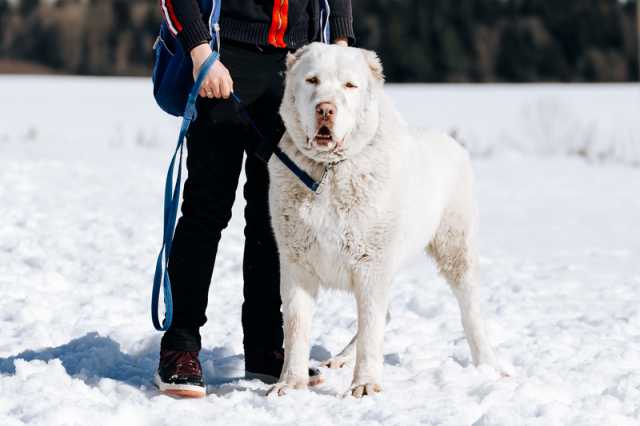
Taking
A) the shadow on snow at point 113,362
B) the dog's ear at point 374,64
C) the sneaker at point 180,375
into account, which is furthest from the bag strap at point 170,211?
the dog's ear at point 374,64

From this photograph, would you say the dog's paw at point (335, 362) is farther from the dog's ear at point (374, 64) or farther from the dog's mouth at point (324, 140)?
the dog's ear at point (374, 64)

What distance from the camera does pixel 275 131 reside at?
11.3 ft

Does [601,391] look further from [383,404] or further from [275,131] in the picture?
[275,131]

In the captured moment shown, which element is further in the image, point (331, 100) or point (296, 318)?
point (296, 318)

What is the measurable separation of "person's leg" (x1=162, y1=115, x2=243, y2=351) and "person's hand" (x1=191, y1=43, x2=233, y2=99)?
0.19 m

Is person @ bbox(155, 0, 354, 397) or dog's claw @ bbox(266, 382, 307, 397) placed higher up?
person @ bbox(155, 0, 354, 397)

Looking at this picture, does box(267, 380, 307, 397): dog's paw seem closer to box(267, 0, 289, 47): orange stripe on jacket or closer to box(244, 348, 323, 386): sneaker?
box(244, 348, 323, 386): sneaker

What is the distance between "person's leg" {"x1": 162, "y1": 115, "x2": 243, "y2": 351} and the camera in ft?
11.0

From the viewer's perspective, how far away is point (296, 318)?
11.0ft

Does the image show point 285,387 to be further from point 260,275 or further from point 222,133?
point 222,133

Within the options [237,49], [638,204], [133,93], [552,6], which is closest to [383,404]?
[237,49]

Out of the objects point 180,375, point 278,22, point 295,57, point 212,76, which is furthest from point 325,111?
point 180,375

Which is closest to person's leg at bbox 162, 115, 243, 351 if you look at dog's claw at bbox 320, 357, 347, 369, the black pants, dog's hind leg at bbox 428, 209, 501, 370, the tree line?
the black pants

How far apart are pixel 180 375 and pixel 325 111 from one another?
3.88 feet
